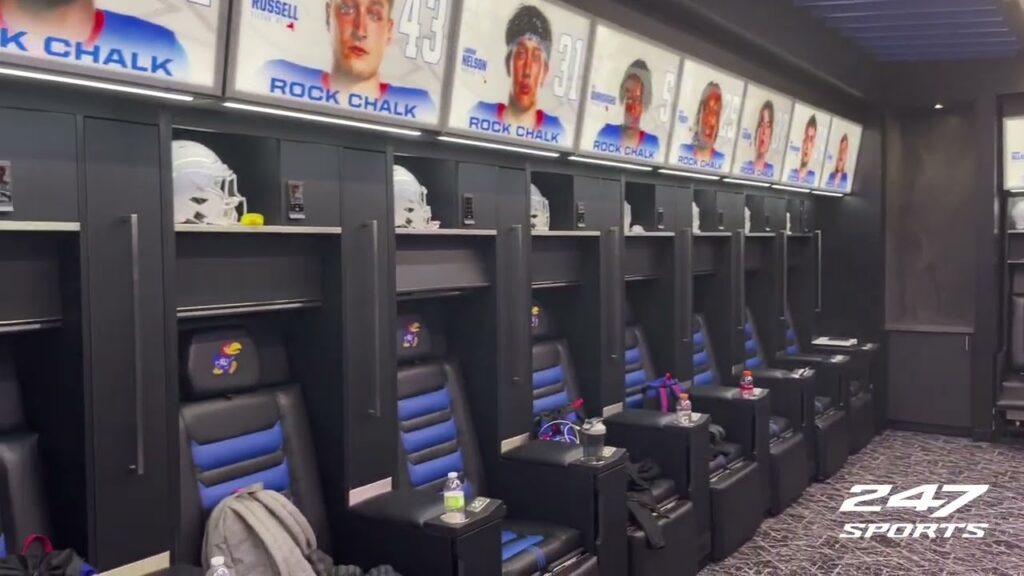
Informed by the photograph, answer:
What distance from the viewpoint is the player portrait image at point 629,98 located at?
4.10m

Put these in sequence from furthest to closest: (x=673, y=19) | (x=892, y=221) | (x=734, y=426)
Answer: (x=892, y=221) < (x=734, y=426) < (x=673, y=19)

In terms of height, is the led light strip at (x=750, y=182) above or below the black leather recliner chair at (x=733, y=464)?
above

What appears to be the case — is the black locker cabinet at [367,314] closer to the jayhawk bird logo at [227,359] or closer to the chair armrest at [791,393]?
the jayhawk bird logo at [227,359]

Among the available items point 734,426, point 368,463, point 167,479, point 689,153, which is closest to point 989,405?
point 734,426

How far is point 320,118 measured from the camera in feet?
9.34

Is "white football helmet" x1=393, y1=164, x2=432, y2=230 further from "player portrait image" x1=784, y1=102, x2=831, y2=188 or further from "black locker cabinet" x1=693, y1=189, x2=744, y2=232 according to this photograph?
"player portrait image" x1=784, y1=102, x2=831, y2=188

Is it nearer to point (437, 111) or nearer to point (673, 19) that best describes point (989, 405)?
point (673, 19)

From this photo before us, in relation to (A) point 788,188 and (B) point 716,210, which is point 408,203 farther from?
(A) point 788,188

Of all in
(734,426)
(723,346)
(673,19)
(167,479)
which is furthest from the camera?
(723,346)

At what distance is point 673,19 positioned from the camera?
4.44 m

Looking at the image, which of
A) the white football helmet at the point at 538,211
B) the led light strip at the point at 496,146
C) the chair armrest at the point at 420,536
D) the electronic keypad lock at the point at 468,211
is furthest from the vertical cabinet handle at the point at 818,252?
the chair armrest at the point at 420,536

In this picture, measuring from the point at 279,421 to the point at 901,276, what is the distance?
6378 millimetres

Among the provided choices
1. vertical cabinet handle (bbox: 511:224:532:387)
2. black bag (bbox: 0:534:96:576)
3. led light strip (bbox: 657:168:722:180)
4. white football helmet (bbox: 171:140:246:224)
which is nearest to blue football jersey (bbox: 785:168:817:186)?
led light strip (bbox: 657:168:722:180)

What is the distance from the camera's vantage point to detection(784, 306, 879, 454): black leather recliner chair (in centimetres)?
659
